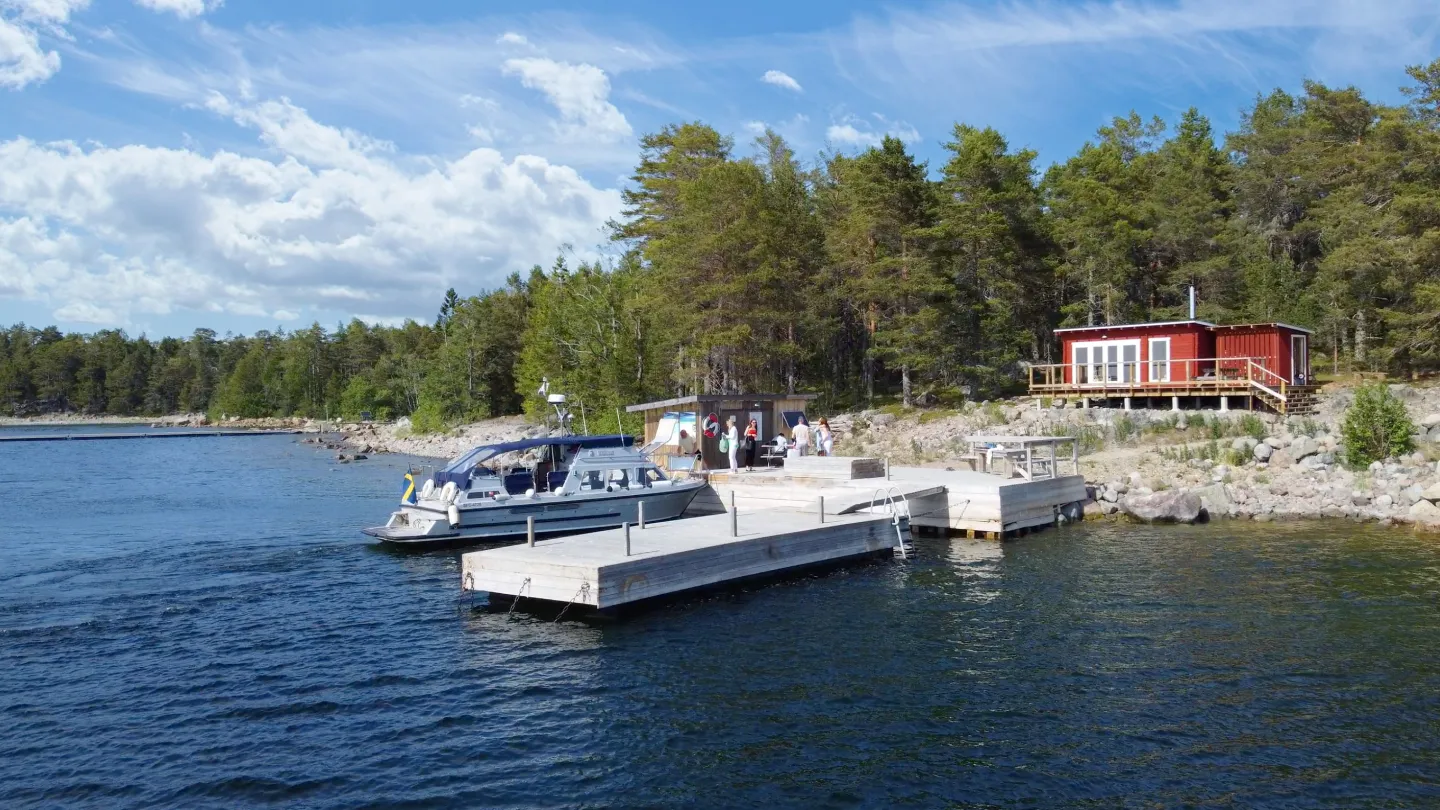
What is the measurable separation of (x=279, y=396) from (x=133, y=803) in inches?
5285

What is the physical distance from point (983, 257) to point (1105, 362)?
32.6 ft

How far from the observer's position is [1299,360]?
1583 inches

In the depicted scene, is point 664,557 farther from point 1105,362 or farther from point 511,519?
point 1105,362

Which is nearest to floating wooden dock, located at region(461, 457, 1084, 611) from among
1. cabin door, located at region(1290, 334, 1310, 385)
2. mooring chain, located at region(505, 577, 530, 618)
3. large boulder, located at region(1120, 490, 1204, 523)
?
mooring chain, located at region(505, 577, 530, 618)

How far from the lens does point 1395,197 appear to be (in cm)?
4116

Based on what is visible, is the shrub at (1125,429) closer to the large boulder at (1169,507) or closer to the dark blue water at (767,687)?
the large boulder at (1169,507)

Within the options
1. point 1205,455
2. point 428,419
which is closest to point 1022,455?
point 1205,455

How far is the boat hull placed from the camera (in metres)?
24.1

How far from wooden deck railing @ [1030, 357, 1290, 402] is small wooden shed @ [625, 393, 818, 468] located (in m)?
15.4

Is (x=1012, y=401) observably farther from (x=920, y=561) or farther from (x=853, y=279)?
(x=920, y=561)

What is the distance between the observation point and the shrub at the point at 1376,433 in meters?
27.7

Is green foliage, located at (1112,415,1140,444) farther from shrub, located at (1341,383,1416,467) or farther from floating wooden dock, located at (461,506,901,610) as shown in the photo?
floating wooden dock, located at (461,506,901,610)

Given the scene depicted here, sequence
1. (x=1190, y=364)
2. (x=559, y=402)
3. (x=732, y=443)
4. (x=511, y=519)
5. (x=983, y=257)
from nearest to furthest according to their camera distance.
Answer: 1. (x=511, y=519)
2. (x=559, y=402)
3. (x=732, y=443)
4. (x=1190, y=364)
5. (x=983, y=257)

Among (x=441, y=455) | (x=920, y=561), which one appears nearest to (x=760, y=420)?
(x=920, y=561)
